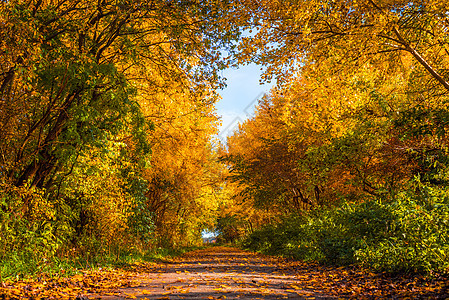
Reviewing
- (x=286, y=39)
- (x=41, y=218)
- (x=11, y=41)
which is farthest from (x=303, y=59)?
(x=41, y=218)

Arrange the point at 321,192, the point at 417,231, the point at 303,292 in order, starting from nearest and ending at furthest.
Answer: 1. the point at 303,292
2. the point at 417,231
3. the point at 321,192

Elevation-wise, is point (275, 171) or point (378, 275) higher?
point (275, 171)

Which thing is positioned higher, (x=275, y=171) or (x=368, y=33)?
(x=368, y=33)

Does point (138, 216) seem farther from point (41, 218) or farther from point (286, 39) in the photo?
point (286, 39)

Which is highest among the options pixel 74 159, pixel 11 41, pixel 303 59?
pixel 303 59

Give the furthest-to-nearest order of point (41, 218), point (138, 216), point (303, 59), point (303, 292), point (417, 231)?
point (138, 216) → point (303, 59) → point (41, 218) → point (417, 231) → point (303, 292)

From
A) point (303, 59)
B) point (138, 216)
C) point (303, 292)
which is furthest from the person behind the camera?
point (138, 216)

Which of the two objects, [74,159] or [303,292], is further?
[74,159]

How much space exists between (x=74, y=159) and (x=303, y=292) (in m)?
5.56

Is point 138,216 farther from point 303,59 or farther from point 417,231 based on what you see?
point 417,231

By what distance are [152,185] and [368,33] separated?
12.9 m

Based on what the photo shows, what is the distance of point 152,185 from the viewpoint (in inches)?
698

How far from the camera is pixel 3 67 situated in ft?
22.2

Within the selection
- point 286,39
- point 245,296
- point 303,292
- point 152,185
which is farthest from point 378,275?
point 152,185
